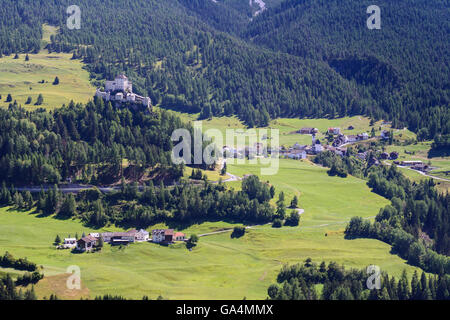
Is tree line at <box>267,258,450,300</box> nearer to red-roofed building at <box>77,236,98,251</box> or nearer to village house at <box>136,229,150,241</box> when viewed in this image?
village house at <box>136,229,150,241</box>

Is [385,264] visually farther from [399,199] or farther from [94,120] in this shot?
[94,120]

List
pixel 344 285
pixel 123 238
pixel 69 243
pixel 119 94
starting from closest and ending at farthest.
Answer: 1. pixel 344 285
2. pixel 69 243
3. pixel 123 238
4. pixel 119 94

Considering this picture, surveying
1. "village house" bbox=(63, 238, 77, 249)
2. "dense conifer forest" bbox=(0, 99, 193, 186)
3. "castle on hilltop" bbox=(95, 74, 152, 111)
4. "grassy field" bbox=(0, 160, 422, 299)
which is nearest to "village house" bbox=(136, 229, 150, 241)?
"grassy field" bbox=(0, 160, 422, 299)

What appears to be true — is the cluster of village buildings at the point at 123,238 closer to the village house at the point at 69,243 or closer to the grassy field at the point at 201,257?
the village house at the point at 69,243

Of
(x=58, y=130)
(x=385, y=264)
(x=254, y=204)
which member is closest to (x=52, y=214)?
(x=58, y=130)

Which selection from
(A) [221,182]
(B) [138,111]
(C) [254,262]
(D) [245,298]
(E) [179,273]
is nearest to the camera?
(D) [245,298]

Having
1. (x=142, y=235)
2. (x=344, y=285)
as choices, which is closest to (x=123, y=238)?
(x=142, y=235)

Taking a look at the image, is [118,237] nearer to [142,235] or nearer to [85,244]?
[142,235]
